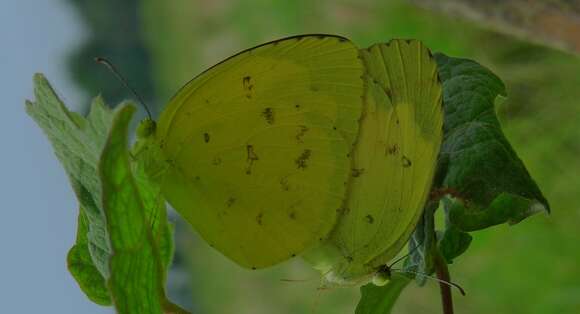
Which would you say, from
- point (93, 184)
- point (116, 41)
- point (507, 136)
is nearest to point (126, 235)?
point (93, 184)

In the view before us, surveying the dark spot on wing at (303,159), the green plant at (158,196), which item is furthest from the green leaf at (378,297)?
the dark spot on wing at (303,159)

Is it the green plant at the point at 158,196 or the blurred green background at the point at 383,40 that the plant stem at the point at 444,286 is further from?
the blurred green background at the point at 383,40

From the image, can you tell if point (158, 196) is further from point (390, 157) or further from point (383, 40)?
point (383, 40)

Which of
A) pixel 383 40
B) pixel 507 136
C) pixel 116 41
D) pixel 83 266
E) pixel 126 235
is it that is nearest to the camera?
pixel 126 235

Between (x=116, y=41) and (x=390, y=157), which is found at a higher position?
(x=390, y=157)

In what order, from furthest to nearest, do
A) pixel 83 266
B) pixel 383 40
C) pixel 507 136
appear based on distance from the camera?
1. pixel 383 40
2. pixel 507 136
3. pixel 83 266

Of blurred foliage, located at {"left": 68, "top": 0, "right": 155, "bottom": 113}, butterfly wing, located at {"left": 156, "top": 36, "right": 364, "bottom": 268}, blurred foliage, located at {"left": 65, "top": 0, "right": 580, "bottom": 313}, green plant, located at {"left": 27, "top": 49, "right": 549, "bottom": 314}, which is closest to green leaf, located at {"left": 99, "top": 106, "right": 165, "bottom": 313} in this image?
green plant, located at {"left": 27, "top": 49, "right": 549, "bottom": 314}

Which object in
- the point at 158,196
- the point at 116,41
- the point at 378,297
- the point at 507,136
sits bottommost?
the point at 116,41
